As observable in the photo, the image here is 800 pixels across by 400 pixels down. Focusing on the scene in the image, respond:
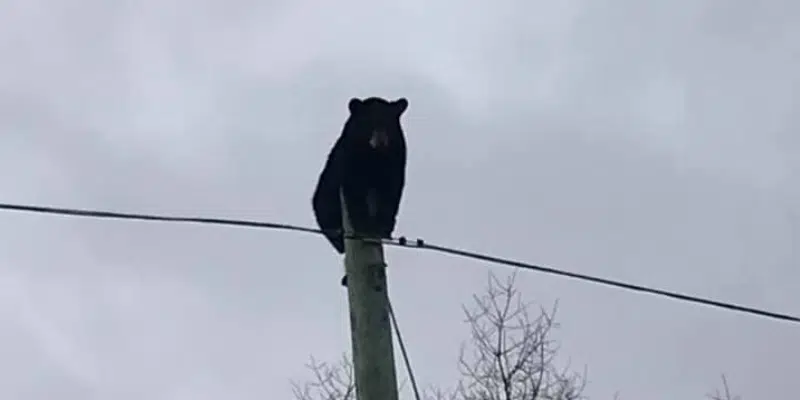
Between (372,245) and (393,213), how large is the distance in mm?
1122

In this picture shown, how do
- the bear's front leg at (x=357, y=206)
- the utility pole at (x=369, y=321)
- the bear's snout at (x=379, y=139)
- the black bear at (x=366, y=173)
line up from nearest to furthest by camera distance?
the utility pole at (x=369, y=321) → the bear's front leg at (x=357, y=206) → the black bear at (x=366, y=173) → the bear's snout at (x=379, y=139)

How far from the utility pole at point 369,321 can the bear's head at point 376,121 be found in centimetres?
115

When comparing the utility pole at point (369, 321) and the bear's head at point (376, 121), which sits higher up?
the bear's head at point (376, 121)

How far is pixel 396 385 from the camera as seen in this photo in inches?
221

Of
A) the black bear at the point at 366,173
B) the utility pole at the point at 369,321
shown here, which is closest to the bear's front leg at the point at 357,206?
the black bear at the point at 366,173

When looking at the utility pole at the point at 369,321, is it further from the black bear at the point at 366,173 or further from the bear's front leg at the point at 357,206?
the bear's front leg at the point at 357,206

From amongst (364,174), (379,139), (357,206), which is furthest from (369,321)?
(379,139)

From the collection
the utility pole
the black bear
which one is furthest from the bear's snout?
the utility pole

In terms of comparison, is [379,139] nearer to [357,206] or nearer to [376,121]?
[376,121]

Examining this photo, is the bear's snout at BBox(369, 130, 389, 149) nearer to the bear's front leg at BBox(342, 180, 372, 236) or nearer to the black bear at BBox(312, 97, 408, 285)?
the black bear at BBox(312, 97, 408, 285)

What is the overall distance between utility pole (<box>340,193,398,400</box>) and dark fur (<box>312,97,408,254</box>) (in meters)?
0.18

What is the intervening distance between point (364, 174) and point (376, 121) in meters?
0.59

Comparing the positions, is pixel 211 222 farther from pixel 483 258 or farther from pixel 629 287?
pixel 629 287

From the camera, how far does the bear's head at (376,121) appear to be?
7.06 metres
